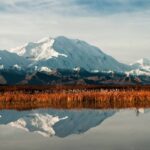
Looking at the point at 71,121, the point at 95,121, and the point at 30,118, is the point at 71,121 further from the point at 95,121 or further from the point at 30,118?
the point at 30,118

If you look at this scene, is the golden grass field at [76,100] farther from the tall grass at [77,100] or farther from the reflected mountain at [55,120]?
the reflected mountain at [55,120]

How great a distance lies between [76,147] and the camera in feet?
78.4

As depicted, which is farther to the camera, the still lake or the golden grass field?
the golden grass field

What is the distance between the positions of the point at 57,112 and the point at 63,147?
21680mm

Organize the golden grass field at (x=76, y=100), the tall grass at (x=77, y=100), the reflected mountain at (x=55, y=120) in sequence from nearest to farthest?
1. the reflected mountain at (x=55, y=120)
2. the golden grass field at (x=76, y=100)
3. the tall grass at (x=77, y=100)

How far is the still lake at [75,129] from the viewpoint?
24.8 metres

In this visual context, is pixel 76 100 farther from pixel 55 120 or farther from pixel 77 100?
pixel 55 120

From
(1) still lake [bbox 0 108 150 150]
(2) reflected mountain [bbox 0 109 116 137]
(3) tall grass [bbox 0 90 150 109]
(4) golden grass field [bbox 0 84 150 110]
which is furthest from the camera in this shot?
(3) tall grass [bbox 0 90 150 109]

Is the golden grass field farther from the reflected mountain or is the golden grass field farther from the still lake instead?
the reflected mountain

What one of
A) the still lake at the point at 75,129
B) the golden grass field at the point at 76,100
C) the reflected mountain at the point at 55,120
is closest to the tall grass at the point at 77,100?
the golden grass field at the point at 76,100

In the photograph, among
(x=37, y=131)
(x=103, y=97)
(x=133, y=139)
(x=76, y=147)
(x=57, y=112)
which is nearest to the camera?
(x=76, y=147)

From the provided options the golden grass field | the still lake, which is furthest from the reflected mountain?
the golden grass field

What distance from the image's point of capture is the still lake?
24812 millimetres

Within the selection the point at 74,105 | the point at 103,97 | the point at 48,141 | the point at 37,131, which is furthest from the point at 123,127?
the point at 103,97
